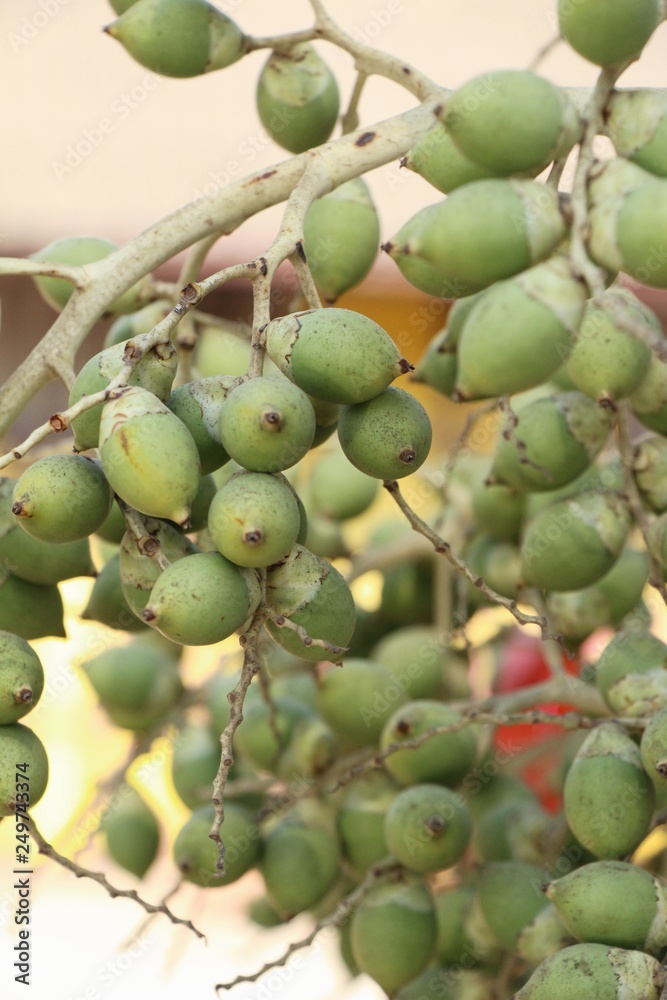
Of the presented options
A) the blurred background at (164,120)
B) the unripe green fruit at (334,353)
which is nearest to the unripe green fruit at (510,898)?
the unripe green fruit at (334,353)

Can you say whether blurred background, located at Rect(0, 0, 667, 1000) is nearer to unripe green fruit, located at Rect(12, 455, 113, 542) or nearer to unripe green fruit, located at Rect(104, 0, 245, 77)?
unripe green fruit, located at Rect(104, 0, 245, 77)

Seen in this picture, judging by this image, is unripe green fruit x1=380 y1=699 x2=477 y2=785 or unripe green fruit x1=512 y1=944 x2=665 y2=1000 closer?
unripe green fruit x1=512 y1=944 x2=665 y2=1000

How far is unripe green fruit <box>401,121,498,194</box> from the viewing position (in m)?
0.60

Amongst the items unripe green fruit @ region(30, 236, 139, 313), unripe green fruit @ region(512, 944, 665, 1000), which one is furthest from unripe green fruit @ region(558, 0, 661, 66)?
unripe green fruit @ region(512, 944, 665, 1000)

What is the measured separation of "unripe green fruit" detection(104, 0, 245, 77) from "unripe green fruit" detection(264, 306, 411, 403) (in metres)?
0.25

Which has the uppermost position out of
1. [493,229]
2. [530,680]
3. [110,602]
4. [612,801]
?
[493,229]

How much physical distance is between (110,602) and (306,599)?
0.72ft

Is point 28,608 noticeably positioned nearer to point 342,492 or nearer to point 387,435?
point 387,435

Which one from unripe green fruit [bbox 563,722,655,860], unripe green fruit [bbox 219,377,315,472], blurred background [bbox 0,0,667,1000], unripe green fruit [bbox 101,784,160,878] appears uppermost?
unripe green fruit [bbox 219,377,315,472]

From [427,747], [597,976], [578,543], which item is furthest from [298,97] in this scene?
[597,976]

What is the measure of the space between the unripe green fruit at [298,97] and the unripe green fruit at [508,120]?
0.24m

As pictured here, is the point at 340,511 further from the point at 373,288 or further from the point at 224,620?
the point at 373,288

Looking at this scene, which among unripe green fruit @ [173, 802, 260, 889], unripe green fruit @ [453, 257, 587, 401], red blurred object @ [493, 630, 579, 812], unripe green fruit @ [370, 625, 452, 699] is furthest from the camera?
red blurred object @ [493, 630, 579, 812]

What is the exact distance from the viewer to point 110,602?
77 cm
